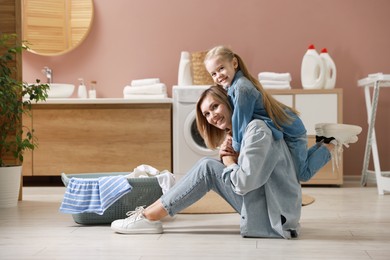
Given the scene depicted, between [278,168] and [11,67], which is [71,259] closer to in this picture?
[278,168]

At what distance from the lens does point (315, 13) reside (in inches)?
220

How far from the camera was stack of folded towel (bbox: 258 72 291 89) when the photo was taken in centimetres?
516

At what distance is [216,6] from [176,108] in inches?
42.1

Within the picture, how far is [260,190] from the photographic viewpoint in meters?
2.74

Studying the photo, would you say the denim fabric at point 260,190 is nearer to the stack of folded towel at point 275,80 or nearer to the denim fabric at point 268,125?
the denim fabric at point 268,125

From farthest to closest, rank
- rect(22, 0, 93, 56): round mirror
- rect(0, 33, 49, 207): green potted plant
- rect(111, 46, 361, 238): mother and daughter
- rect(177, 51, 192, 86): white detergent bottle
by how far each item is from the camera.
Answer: rect(22, 0, 93, 56): round mirror, rect(177, 51, 192, 86): white detergent bottle, rect(0, 33, 49, 207): green potted plant, rect(111, 46, 361, 238): mother and daughter

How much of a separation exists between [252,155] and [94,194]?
92cm

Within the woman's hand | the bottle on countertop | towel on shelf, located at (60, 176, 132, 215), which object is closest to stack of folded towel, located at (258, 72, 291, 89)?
the bottle on countertop

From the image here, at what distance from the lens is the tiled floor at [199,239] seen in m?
2.48

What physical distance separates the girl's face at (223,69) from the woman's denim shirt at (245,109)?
0.03m

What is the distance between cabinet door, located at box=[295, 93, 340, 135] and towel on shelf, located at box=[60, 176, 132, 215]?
2.32 metres

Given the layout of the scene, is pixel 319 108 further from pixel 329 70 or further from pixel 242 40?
pixel 242 40

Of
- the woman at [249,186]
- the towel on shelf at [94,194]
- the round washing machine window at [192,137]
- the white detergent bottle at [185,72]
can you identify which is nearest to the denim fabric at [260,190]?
the woman at [249,186]

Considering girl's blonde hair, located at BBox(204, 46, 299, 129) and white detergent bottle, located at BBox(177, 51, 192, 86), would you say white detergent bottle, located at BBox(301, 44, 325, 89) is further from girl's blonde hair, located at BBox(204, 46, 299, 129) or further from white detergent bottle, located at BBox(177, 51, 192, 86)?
girl's blonde hair, located at BBox(204, 46, 299, 129)
